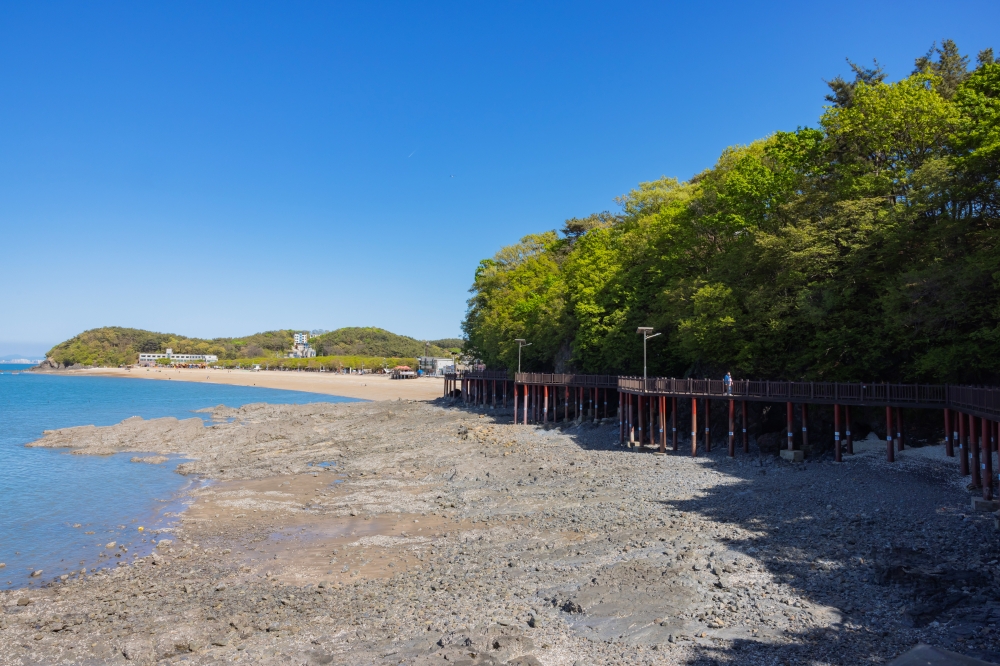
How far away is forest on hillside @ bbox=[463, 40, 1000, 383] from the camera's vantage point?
23.3 metres

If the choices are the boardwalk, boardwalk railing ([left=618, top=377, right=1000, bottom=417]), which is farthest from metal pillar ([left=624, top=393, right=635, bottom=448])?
boardwalk railing ([left=618, top=377, right=1000, bottom=417])

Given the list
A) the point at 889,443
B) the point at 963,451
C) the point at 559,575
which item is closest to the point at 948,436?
the point at 889,443

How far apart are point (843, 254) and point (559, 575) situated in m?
21.1

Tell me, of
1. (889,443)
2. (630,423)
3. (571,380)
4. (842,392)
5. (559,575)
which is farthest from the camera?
(571,380)

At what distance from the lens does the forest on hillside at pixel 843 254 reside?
23.3m

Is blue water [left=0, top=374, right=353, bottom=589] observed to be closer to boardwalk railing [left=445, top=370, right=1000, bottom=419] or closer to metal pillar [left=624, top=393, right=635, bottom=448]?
metal pillar [left=624, top=393, right=635, bottom=448]

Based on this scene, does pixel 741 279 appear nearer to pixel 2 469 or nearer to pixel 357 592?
pixel 357 592

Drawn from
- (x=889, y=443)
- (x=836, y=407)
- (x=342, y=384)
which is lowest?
(x=342, y=384)

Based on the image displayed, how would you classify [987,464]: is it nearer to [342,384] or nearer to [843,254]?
[843,254]

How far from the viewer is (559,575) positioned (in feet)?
45.0

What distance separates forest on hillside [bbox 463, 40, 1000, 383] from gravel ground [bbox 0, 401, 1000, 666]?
16.1 feet

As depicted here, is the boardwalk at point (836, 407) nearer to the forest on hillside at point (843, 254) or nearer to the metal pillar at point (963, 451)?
the metal pillar at point (963, 451)

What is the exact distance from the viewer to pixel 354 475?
2917 cm

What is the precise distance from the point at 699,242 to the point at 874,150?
1022cm
